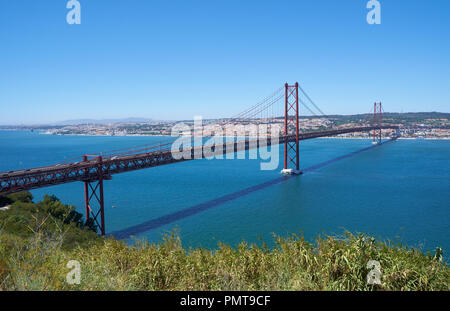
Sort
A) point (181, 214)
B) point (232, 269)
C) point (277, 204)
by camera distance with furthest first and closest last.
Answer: point (277, 204) → point (181, 214) → point (232, 269)

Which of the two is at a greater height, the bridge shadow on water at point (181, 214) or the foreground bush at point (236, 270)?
the foreground bush at point (236, 270)

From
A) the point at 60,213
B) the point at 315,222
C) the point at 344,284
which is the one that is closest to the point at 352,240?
the point at 344,284

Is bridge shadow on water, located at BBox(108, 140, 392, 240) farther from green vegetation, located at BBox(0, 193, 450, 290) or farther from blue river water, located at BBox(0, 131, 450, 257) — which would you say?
green vegetation, located at BBox(0, 193, 450, 290)

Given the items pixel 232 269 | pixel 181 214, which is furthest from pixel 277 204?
pixel 232 269

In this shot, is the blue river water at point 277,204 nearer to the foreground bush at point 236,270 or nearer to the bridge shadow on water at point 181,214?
the bridge shadow on water at point 181,214

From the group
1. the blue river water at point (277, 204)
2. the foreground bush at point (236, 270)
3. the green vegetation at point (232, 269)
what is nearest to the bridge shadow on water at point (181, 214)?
the blue river water at point (277, 204)

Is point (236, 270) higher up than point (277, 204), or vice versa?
point (236, 270)

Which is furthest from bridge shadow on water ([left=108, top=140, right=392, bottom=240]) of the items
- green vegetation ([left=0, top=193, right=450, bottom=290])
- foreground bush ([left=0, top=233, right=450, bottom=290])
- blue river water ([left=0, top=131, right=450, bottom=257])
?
foreground bush ([left=0, top=233, right=450, bottom=290])

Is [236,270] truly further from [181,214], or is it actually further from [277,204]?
[277,204]

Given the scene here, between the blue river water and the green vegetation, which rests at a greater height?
the green vegetation

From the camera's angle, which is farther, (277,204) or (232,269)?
(277,204)

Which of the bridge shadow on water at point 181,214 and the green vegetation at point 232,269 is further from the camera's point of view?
the bridge shadow on water at point 181,214

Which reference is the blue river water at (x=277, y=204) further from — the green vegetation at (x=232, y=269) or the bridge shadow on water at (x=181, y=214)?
the green vegetation at (x=232, y=269)

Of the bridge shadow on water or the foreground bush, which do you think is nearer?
the foreground bush
